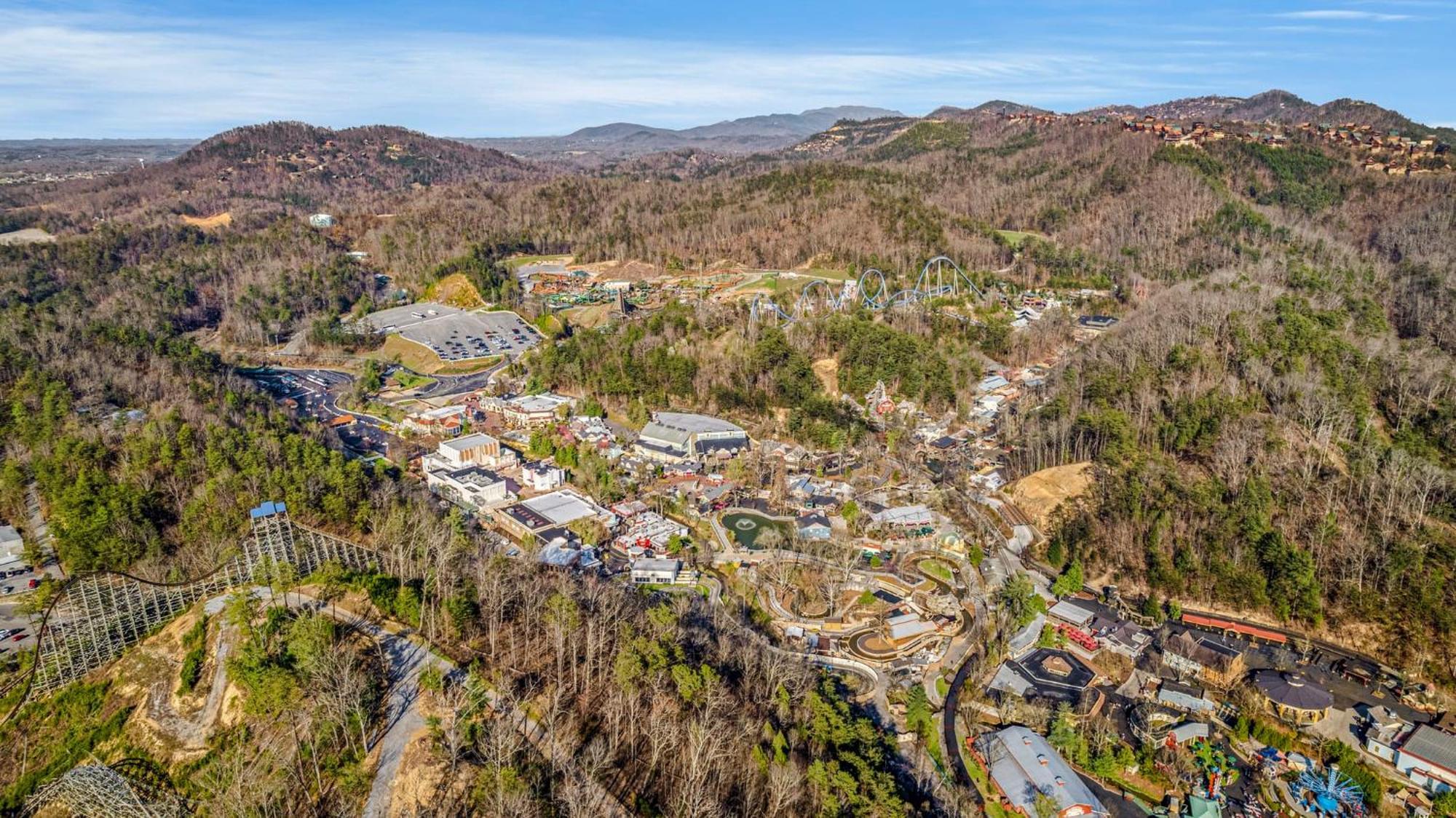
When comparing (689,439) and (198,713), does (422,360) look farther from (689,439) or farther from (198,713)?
(198,713)

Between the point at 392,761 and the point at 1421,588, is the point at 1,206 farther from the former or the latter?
the point at 1421,588

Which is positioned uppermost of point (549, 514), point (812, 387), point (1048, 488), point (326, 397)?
point (812, 387)

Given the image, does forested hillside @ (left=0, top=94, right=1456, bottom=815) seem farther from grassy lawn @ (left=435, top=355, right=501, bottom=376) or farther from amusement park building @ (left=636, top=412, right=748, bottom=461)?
grassy lawn @ (left=435, top=355, right=501, bottom=376)

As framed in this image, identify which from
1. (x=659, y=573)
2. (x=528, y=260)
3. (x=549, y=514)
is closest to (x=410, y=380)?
(x=549, y=514)

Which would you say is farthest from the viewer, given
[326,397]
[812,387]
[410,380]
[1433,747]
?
[410,380]

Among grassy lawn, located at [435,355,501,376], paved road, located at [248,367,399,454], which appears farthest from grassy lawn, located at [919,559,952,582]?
grassy lawn, located at [435,355,501,376]

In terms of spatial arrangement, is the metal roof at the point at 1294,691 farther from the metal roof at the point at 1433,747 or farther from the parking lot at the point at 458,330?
the parking lot at the point at 458,330

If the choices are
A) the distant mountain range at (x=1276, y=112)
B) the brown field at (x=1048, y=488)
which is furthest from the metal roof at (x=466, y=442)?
the distant mountain range at (x=1276, y=112)

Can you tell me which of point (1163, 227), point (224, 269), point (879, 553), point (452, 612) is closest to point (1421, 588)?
point (879, 553)
